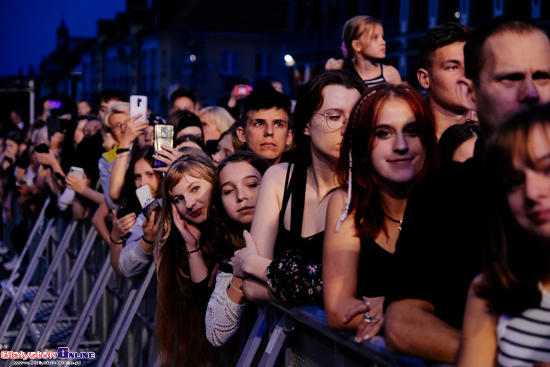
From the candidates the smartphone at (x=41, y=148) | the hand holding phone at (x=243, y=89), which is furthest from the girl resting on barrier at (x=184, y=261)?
the smartphone at (x=41, y=148)

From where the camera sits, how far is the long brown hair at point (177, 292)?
16.6 feet

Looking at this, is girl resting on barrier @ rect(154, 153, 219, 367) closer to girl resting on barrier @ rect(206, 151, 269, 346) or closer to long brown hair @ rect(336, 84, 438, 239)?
girl resting on barrier @ rect(206, 151, 269, 346)

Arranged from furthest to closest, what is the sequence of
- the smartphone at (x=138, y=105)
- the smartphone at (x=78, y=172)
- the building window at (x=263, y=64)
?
1. the building window at (x=263, y=64)
2. the smartphone at (x=78, y=172)
3. the smartphone at (x=138, y=105)

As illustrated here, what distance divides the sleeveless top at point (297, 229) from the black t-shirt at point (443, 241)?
966mm

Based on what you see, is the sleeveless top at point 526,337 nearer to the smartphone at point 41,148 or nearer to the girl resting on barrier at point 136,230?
the girl resting on barrier at point 136,230

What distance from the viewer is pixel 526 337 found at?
2.25 m

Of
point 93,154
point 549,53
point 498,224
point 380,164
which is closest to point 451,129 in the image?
point 380,164

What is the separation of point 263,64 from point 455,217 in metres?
64.9

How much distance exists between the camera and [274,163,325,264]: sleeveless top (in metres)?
3.91

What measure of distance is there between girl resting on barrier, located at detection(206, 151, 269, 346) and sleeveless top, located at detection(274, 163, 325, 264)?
37 centimetres

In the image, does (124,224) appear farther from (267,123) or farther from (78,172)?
(78,172)

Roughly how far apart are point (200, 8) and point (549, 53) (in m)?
64.7

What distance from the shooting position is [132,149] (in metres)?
7.76

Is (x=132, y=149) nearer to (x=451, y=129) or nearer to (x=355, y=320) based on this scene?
(x=451, y=129)
